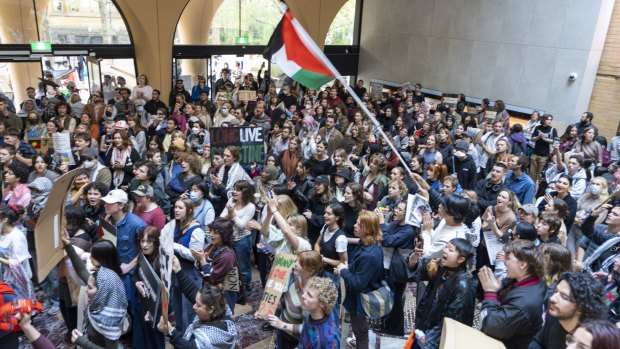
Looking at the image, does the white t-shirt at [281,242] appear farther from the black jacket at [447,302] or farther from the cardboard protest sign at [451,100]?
the cardboard protest sign at [451,100]

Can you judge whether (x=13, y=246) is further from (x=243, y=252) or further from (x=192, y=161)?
(x=192, y=161)

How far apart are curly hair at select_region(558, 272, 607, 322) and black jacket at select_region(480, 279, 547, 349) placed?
465 mm

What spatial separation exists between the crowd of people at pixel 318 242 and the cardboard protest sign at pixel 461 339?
0.46 meters

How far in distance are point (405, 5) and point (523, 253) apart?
51.6ft

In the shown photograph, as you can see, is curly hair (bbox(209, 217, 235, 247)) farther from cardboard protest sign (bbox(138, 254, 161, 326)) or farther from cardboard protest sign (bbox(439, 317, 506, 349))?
cardboard protest sign (bbox(439, 317, 506, 349))

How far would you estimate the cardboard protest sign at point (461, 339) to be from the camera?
2.48 m

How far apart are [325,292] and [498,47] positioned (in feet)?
43.8

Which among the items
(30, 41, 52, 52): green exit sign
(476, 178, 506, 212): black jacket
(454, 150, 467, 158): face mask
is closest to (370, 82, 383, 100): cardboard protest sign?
(454, 150, 467, 158): face mask

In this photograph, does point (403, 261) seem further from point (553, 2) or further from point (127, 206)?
point (553, 2)

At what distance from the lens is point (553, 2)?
12898 mm

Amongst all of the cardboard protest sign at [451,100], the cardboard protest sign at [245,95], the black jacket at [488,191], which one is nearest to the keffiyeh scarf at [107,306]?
the black jacket at [488,191]

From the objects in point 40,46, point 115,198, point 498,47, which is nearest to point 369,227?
point 115,198


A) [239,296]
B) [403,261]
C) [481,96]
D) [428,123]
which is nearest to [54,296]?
[239,296]

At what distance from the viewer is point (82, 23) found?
14.6 meters
